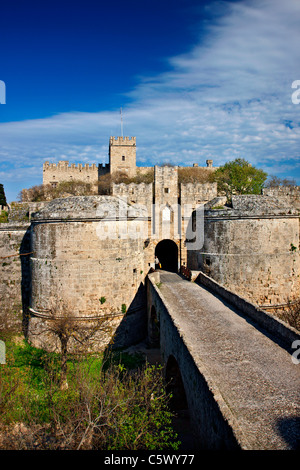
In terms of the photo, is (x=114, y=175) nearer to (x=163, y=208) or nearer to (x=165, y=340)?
(x=163, y=208)

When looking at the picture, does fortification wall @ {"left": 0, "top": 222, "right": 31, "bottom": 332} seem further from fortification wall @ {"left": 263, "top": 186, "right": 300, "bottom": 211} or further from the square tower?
the square tower

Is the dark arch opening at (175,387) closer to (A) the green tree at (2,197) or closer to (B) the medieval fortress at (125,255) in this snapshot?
(B) the medieval fortress at (125,255)

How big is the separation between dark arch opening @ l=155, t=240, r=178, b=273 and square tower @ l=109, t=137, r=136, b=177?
22158 millimetres

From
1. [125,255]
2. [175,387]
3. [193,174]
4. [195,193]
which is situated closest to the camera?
[175,387]

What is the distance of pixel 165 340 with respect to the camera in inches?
458

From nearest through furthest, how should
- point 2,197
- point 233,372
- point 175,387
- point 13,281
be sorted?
point 233,372 < point 175,387 < point 13,281 < point 2,197

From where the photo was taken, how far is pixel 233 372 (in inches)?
295

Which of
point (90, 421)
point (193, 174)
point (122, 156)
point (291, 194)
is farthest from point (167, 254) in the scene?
point (122, 156)

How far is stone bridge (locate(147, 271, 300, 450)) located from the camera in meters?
5.54

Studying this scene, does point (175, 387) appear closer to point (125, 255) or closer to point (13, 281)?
point (125, 255)

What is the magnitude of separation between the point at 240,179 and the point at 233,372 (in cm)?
2689

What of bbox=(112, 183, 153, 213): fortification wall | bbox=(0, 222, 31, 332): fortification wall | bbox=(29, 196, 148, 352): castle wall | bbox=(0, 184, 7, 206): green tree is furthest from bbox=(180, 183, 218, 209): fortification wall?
bbox=(0, 184, 7, 206): green tree
